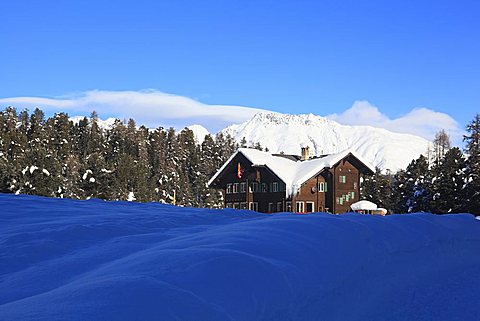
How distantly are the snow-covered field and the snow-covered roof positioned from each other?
3419cm

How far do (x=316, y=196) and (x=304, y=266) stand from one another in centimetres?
3989

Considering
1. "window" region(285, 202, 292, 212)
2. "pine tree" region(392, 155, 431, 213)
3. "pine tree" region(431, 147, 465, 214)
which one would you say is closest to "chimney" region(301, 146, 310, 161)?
"window" region(285, 202, 292, 212)

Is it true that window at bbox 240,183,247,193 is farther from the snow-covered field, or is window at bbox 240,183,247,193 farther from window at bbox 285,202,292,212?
the snow-covered field

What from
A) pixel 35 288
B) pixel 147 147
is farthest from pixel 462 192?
pixel 147 147

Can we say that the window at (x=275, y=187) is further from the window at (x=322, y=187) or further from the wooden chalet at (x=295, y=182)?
the window at (x=322, y=187)

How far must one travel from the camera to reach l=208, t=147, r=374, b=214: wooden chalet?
137ft

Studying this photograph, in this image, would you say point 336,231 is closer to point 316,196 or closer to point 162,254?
point 162,254

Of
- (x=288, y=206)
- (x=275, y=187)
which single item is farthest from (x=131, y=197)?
(x=288, y=206)

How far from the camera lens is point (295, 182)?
41.1 m

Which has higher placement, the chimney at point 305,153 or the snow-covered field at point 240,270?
the chimney at point 305,153

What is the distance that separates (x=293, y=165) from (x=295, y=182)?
405cm

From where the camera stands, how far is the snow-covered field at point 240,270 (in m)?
2.48

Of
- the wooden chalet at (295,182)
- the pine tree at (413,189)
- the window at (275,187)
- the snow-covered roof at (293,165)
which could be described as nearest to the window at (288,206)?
the wooden chalet at (295,182)

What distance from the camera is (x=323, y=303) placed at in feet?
11.7
